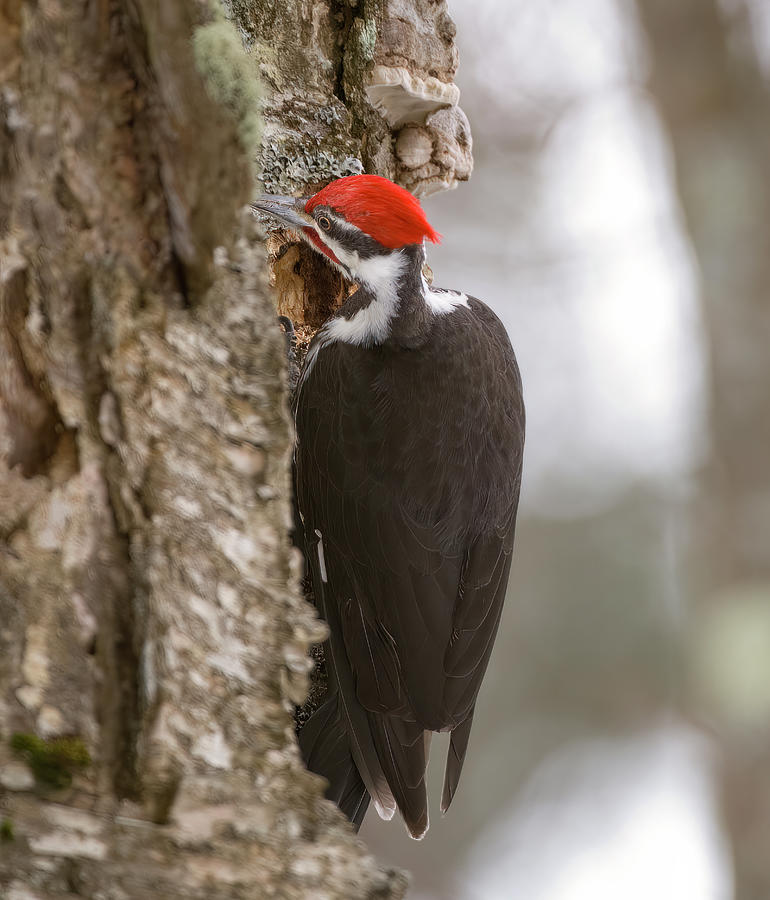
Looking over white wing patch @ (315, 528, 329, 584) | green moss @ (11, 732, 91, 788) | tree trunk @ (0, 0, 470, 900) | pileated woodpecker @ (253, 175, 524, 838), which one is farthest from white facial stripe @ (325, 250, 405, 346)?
green moss @ (11, 732, 91, 788)

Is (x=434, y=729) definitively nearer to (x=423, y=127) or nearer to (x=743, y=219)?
(x=423, y=127)

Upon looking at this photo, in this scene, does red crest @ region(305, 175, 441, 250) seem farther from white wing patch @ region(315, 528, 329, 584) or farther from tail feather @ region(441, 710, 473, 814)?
tail feather @ region(441, 710, 473, 814)

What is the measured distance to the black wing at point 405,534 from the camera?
69.2 inches

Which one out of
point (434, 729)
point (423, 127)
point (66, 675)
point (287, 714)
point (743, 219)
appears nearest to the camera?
point (66, 675)

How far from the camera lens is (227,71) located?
1.01 m

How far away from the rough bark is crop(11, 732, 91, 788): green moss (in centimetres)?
275

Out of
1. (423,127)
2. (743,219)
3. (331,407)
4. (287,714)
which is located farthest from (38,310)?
(743,219)

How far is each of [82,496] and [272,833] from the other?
1.20 ft

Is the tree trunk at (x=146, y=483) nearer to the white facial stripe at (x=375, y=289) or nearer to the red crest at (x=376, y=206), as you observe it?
the red crest at (x=376, y=206)

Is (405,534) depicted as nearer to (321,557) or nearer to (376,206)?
(321,557)

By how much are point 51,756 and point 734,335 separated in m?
2.79

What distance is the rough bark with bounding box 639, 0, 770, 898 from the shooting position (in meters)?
3.17

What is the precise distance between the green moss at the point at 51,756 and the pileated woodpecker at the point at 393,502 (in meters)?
0.92

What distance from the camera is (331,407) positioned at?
1.86 meters
